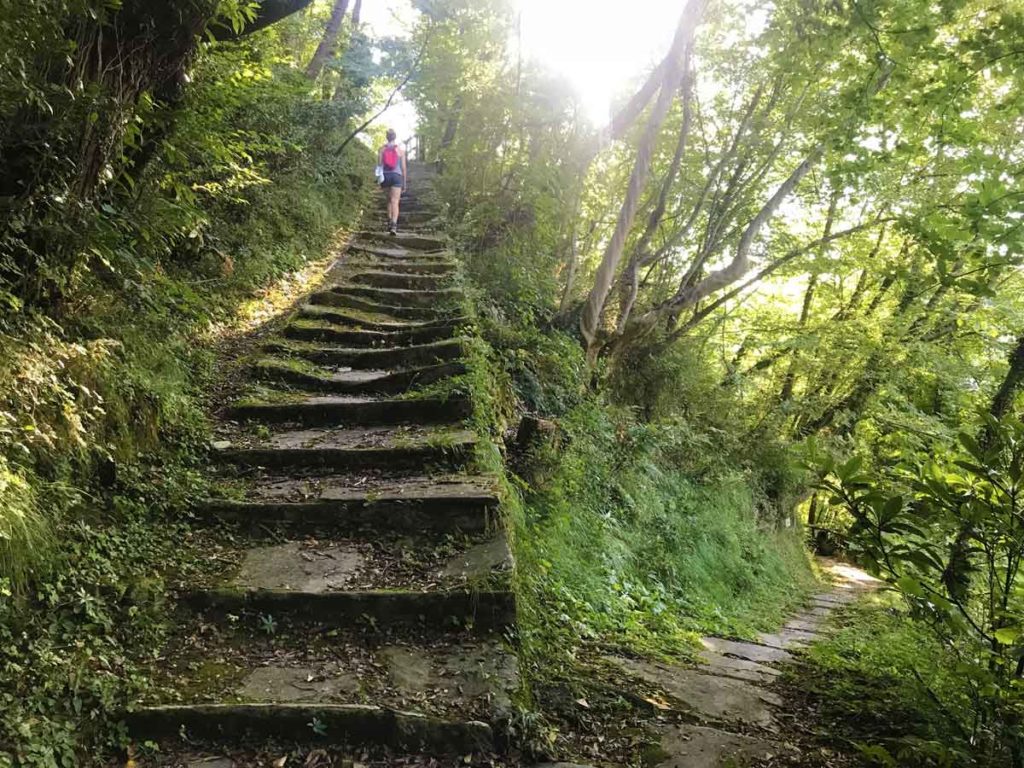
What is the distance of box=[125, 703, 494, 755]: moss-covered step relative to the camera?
2.55m

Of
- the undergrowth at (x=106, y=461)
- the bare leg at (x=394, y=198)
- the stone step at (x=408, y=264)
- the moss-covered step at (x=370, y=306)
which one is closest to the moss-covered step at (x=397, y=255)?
the stone step at (x=408, y=264)

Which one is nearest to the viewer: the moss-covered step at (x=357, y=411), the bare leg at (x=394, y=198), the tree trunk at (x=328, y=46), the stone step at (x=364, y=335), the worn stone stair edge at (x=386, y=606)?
the worn stone stair edge at (x=386, y=606)

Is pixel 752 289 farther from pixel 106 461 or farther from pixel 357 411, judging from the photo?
pixel 106 461

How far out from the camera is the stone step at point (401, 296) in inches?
304

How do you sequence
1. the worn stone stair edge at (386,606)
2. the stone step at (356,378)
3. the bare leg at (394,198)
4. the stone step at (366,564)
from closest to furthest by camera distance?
the worn stone stair edge at (386,606)
the stone step at (366,564)
the stone step at (356,378)
the bare leg at (394,198)

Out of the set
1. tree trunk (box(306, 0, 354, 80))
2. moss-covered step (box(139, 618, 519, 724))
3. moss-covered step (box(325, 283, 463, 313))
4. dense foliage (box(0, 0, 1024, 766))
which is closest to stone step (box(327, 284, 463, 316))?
moss-covered step (box(325, 283, 463, 313))

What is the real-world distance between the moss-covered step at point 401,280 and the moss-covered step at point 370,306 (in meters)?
0.66

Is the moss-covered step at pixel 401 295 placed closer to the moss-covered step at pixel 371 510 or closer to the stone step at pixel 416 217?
the moss-covered step at pixel 371 510

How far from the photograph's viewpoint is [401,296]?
7.93 m

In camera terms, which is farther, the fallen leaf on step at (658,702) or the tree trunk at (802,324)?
the tree trunk at (802,324)

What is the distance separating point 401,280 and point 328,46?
6.93 meters

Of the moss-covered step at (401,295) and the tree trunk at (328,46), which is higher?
the tree trunk at (328,46)

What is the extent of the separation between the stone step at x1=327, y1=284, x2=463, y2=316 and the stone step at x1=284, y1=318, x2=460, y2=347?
921mm

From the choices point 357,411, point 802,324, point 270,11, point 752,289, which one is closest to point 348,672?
point 357,411
